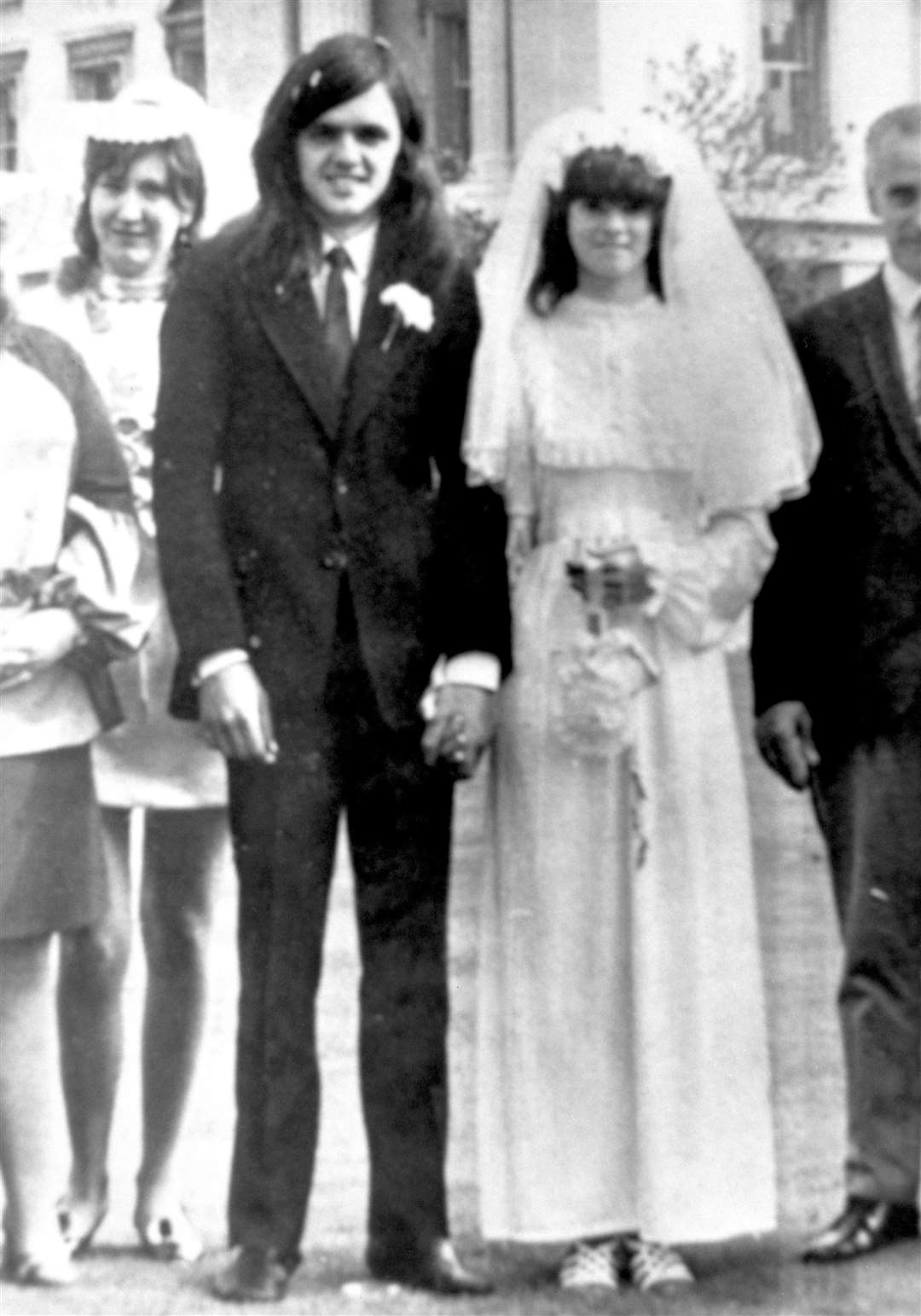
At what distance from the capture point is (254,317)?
11.1ft

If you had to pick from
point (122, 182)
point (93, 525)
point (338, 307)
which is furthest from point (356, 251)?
point (93, 525)

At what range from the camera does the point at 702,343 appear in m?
3.42

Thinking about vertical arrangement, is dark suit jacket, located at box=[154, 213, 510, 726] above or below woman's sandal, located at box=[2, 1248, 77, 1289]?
above

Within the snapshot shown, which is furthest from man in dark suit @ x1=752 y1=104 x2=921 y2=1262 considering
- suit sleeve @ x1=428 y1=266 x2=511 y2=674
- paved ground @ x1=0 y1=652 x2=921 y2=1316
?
suit sleeve @ x1=428 y1=266 x2=511 y2=674

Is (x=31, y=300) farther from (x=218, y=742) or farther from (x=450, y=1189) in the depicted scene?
(x=450, y=1189)

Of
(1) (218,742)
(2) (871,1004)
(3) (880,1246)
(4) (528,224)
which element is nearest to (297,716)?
(1) (218,742)

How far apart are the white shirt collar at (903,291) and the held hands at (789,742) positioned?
2.09 feet

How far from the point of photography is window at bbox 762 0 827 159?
3.98 m

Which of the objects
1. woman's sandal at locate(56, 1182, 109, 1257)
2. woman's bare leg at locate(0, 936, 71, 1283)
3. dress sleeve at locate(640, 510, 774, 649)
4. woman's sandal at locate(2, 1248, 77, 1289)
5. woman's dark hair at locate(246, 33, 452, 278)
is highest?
woman's dark hair at locate(246, 33, 452, 278)

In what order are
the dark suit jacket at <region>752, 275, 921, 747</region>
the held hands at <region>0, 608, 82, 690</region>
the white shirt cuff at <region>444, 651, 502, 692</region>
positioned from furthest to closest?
1. the held hands at <region>0, 608, 82, 690</region>
2. the dark suit jacket at <region>752, 275, 921, 747</region>
3. the white shirt cuff at <region>444, 651, 502, 692</region>

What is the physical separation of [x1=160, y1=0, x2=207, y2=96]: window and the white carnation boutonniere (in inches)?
32.2

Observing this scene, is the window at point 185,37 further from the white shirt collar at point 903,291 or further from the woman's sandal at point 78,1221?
the woman's sandal at point 78,1221

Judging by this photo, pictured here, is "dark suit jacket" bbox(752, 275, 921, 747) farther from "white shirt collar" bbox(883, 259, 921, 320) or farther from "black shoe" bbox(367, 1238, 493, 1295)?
"black shoe" bbox(367, 1238, 493, 1295)

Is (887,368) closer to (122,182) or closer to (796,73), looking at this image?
(796,73)
